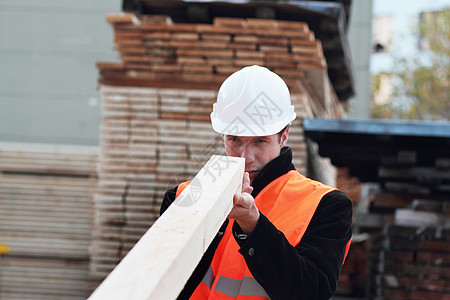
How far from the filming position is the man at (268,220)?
2230mm

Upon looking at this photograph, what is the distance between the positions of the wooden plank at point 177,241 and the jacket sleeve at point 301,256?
0.16 metres

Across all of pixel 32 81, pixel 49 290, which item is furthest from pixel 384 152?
pixel 32 81

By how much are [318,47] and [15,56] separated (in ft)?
23.7

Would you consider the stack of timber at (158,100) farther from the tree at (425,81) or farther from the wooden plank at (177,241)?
the tree at (425,81)

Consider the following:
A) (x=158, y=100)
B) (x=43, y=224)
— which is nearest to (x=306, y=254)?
(x=158, y=100)

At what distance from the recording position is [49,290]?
837 cm

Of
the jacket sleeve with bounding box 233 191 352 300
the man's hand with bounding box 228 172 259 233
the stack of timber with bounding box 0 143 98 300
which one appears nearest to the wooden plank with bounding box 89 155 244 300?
the man's hand with bounding box 228 172 259 233

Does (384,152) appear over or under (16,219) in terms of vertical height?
over

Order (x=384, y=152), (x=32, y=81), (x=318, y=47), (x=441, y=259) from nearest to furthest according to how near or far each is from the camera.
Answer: (x=318, y=47) → (x=384, y=152) → (x=441, y=259) → (x=32, y=81)

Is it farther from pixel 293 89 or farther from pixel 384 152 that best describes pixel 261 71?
pixel 384 152

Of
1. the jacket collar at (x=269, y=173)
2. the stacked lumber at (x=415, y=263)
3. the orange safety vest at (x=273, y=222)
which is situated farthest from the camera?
the stacked lumber at (x=415, y=263)

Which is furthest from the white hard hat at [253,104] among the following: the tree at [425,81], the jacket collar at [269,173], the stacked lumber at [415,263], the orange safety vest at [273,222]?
the tree at [425,81]

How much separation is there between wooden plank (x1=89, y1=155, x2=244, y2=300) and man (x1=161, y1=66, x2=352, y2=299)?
0.10 metres

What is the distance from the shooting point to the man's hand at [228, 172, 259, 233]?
2217mm
